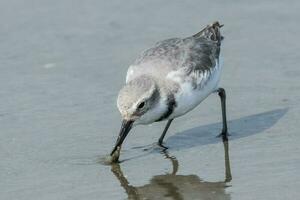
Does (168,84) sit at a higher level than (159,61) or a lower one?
lower

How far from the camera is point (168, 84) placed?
326 inches

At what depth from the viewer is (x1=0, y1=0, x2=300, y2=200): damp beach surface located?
7.64 metres

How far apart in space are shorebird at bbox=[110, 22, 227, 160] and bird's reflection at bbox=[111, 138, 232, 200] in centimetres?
58

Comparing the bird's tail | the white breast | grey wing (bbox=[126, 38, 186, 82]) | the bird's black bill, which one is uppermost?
grey wing (bbox=[126, 38, 186, 82])

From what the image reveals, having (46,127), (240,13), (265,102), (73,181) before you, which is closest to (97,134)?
(46,127)

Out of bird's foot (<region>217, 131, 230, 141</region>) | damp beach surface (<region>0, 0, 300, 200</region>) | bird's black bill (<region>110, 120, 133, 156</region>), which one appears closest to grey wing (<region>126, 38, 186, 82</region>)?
bird's black bill (<region>110, 120, 133, 156</region>)

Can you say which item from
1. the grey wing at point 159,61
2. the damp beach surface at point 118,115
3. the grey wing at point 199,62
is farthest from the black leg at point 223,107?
the grey wing at point 159,61

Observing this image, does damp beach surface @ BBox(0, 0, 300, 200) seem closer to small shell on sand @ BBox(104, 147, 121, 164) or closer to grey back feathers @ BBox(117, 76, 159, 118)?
small shell on sand @ BBox(104, 147, 121, 164)

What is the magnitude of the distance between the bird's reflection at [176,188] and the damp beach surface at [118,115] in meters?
A: 0.01

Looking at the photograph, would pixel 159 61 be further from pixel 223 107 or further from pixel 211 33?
pixel 211 33

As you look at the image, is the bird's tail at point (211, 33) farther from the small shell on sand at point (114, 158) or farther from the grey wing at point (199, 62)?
the small shell on sand at point (114, 158)

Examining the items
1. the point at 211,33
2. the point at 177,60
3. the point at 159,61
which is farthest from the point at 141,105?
the point at 211,33

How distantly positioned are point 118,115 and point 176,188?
205 centimetres

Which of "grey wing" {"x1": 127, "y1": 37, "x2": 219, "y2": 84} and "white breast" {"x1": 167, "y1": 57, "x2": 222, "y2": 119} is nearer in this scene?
"white breast" {"x1": 167, "y1": 57, "x2": 222, "y2": 119}
